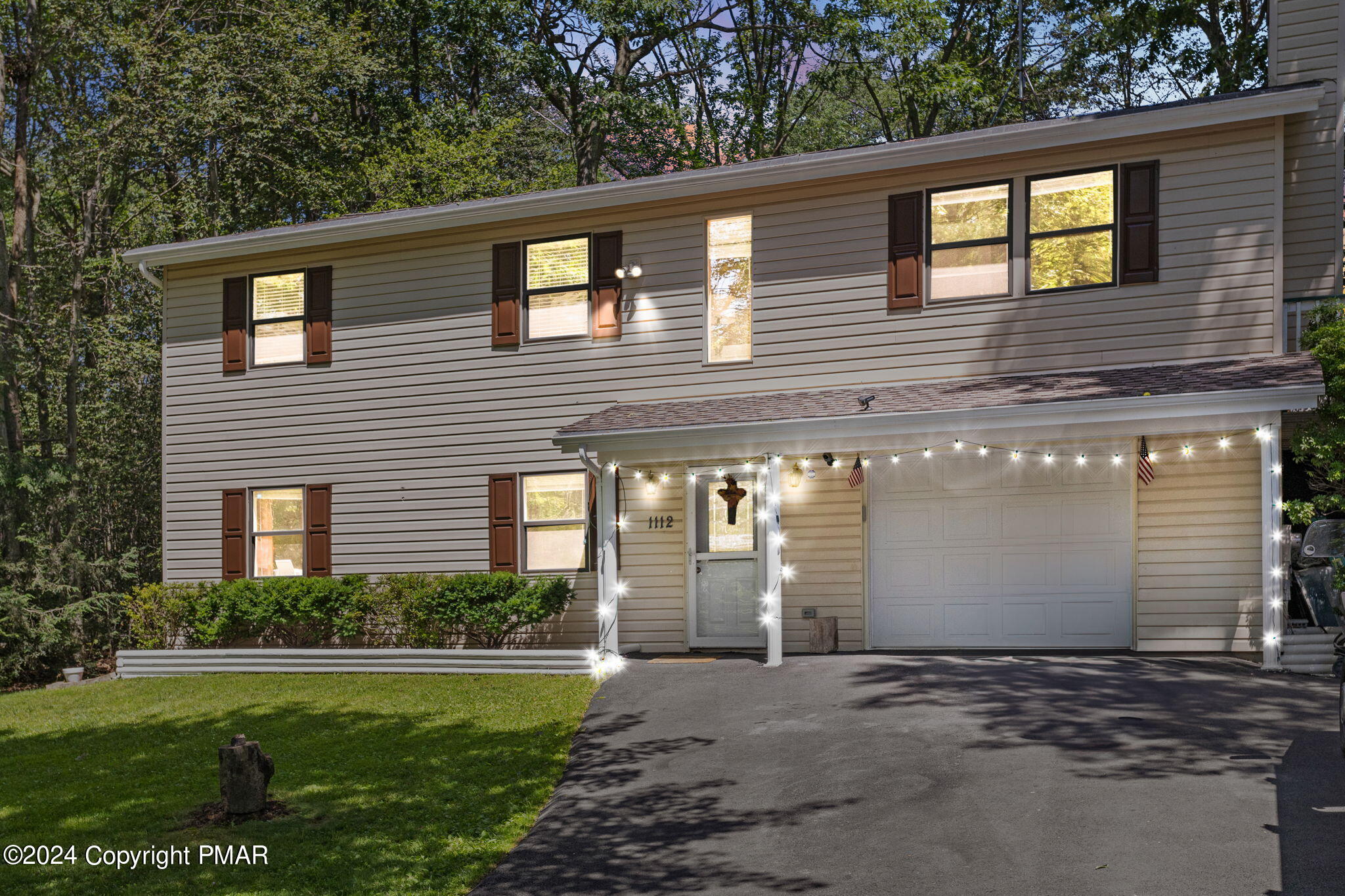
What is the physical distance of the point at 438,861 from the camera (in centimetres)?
634

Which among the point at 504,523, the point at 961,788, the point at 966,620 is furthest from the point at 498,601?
the point at 961,788

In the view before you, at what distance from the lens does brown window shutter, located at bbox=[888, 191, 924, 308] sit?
38.5 feet

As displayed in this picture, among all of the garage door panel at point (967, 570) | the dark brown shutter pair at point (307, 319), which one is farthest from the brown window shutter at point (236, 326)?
the garage door panel at point (967, 570)

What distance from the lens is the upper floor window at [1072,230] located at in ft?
36.5

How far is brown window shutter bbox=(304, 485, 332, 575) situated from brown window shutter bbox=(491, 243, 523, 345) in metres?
2.99

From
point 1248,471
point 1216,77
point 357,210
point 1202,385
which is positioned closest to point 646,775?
point 1202,385

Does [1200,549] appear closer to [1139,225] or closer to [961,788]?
[1139,225]

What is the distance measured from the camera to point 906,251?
38.7ft

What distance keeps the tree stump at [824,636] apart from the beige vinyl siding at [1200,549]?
2.93 metres

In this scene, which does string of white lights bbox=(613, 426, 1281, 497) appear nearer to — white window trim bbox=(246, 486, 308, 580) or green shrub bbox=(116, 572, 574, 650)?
green shrub bbox=(116, 572, 574, 650)

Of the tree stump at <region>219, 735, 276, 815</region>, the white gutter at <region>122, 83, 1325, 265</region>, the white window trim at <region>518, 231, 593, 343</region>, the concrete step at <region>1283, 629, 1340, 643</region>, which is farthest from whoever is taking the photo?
the white window trim at <region>518, 231, 593, 343</region>

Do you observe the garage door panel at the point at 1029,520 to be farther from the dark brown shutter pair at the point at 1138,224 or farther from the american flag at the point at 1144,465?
the dark brown shutter pair at the point at 1138,224

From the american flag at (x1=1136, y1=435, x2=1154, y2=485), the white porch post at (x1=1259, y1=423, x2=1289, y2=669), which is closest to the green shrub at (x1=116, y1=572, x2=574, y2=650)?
the american flag at (x1=1136, y1=435, x2=1154, y2=485)

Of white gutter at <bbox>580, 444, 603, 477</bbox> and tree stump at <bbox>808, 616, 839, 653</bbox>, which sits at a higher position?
white gutter at <bbox>580, 444, 603, 477</bbox>
